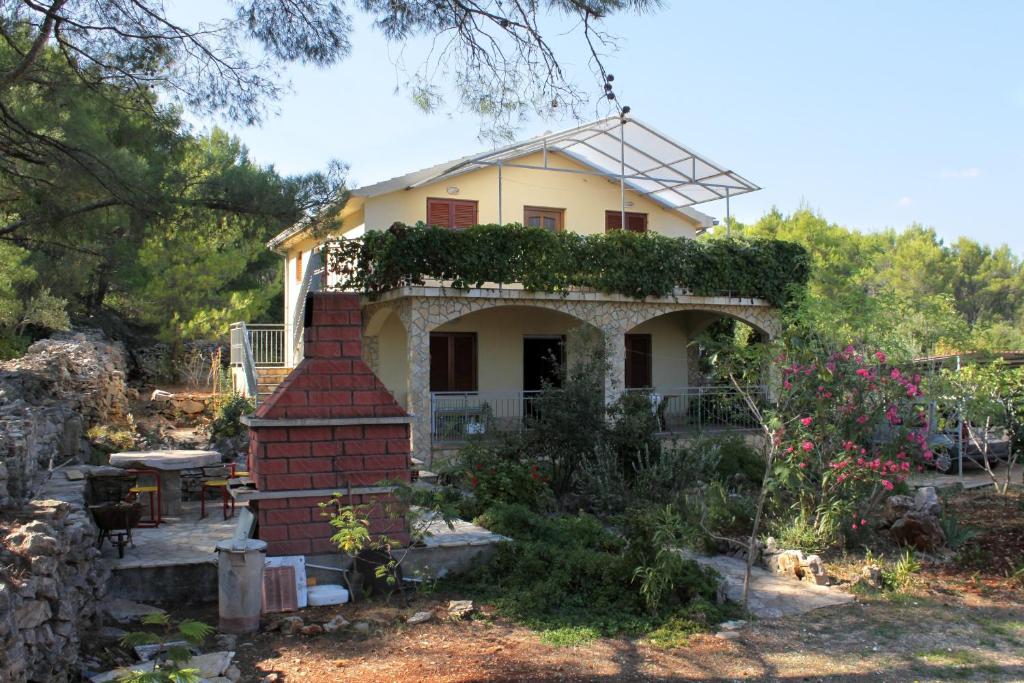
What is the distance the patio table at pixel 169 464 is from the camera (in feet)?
29.0

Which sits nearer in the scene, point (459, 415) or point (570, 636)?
point (570, 636)

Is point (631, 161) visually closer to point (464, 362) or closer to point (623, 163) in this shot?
point (623, 163)

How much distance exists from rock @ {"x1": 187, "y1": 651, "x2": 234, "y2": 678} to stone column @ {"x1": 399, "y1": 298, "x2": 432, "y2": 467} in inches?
379

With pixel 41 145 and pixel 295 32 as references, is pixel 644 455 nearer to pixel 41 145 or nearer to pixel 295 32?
pixel 295 32

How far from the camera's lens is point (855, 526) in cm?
811

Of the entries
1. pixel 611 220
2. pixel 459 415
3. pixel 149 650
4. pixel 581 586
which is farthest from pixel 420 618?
pixel 611 220

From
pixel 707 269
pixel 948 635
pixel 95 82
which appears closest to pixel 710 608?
pixel 948 635

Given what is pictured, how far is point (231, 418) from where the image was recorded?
48.2 ft

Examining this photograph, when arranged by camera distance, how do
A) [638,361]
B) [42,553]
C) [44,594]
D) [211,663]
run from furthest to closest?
1. [638,361]
2. [211,663]
3. [42,553]
4. [44,594]

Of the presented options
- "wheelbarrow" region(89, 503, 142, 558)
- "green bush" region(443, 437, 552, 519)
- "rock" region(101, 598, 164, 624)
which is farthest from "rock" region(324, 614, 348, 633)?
"green bush" region(443, 437, 552, 519)

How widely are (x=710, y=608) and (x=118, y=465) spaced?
6.51m

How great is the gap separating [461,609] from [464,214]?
12.9 metres

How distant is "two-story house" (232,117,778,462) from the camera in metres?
15.5

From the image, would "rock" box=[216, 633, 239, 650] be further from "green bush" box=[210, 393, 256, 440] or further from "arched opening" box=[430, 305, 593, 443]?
"arched opening" box=[430, 305, 593, 443]
